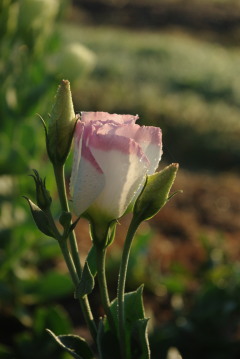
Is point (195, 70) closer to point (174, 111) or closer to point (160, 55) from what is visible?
point (160, 55)

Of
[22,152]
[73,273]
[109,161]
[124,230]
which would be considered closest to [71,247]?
[73,273]

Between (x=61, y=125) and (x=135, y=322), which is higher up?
(x=61, y=125)

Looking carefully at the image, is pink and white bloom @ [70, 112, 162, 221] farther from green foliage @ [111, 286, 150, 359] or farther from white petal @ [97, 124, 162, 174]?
green foliage @ [111, 286, 150, 359]

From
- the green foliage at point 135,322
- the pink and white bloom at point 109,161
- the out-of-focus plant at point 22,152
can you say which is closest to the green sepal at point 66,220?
the pink and white bloom at point 109,161

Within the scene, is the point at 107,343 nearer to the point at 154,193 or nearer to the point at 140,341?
the point at 140,341

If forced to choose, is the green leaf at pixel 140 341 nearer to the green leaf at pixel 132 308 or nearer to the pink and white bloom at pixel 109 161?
the green leaf at pixel 132 308
